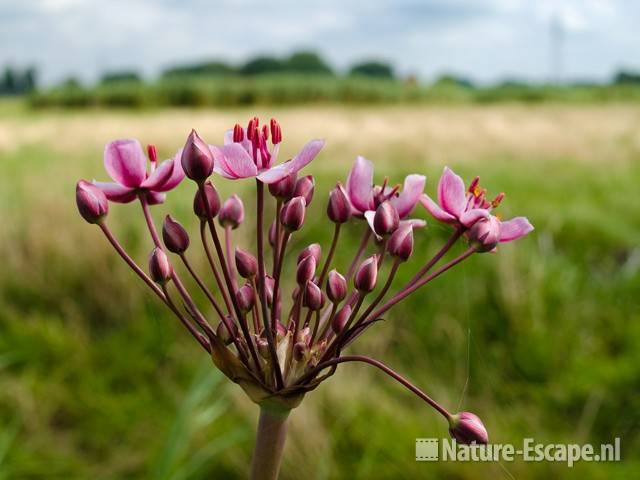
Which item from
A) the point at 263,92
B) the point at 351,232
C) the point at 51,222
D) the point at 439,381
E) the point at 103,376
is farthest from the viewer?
the point at 263,92

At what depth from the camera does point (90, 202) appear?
0.52 m

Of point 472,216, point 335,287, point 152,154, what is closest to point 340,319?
point 335,287

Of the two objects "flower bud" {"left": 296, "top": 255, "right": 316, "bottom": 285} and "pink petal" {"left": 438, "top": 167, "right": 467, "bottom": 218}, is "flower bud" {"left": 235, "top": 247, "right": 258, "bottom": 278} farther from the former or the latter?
"pink petal" {"left": 438, "top": 167, "right": 467, "bottom": 218}

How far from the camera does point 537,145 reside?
6965 millimetres

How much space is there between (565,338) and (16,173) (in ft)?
14.9

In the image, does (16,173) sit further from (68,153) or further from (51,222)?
(51,222)

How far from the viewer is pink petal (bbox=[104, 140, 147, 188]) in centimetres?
53

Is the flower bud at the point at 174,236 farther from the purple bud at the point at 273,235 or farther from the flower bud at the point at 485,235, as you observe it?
the flower bud at the point at 485,235

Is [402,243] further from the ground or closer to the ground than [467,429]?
further from the ground

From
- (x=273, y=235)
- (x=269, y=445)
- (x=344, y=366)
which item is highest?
(x=273, y=235)

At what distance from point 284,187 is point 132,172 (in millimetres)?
118

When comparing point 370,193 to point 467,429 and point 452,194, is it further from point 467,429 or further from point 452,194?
point 467,429

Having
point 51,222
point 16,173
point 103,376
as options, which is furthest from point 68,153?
point 103,376

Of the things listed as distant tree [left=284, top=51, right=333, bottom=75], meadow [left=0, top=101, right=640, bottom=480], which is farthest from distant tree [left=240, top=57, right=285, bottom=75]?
meadow [left=0, top=101, right=640, bottom=480]
